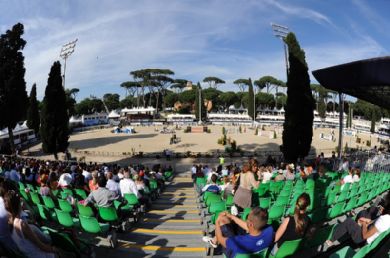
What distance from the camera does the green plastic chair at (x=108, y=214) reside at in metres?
6.27

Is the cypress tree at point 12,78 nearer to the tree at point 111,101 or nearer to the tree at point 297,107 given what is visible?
the tree at point 297,107

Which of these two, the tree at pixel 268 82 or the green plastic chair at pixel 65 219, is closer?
the green plastic chair at pixel 65 219

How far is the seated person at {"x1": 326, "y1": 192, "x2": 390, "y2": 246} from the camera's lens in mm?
4452

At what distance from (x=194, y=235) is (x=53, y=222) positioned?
2.93 m

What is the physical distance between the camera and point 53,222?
678 cm


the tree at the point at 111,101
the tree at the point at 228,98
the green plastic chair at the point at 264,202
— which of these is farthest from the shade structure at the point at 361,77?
the tree at the point at 111,101

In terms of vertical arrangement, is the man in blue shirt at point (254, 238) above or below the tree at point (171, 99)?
below

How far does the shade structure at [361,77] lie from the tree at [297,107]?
21.5 ft

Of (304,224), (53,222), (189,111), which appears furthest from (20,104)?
(189,111)

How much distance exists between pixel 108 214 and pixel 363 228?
14.4ft

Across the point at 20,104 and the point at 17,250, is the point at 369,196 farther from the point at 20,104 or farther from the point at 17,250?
the point at 20,104

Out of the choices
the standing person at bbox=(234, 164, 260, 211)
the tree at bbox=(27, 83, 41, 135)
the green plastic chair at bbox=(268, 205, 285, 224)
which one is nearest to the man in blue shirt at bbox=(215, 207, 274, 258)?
the standing person at bbox=(234, 164, 260, 211)

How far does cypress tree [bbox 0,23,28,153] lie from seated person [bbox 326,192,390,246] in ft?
92.2

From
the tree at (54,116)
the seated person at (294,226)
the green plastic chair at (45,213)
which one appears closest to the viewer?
the seated person at (294,226)
